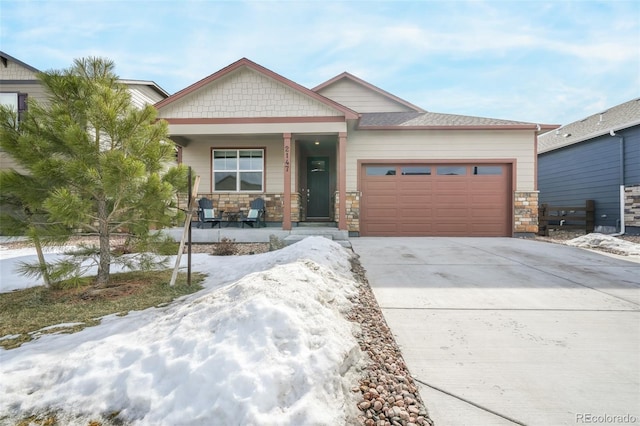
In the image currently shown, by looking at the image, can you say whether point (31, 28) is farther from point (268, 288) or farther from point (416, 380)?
point (416, 380)

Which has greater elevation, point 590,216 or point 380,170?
point 380,170

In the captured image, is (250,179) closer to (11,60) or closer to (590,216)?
(11,60)

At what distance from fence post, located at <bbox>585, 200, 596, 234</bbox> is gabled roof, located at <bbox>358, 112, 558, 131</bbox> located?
4.43 m

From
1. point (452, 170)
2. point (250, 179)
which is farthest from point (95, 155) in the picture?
point (452, 170)

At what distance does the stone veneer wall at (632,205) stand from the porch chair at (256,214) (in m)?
11.9

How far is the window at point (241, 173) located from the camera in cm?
998

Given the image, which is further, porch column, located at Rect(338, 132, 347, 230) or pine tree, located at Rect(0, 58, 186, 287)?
porch column, located at Rect(338, 132, 347, 230)

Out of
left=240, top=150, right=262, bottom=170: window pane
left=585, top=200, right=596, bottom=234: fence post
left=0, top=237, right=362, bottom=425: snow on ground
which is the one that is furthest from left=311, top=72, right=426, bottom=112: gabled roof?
left=0, top=237, right=362, bottom=425: snow on ground

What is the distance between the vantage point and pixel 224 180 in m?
10.0

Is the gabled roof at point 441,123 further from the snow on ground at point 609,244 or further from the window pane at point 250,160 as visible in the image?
the snow on ground at point 609,244

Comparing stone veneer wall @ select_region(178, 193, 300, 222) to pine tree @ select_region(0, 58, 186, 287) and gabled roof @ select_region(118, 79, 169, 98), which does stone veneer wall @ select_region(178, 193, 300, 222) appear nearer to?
gabled roof @ select_region(118, 79, 169, 98)

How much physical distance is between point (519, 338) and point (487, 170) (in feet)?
26.9

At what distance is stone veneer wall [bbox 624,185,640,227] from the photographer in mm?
9891

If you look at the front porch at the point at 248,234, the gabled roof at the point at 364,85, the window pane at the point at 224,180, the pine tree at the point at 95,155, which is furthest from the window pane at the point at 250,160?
the pine tree at the point at 95,155
